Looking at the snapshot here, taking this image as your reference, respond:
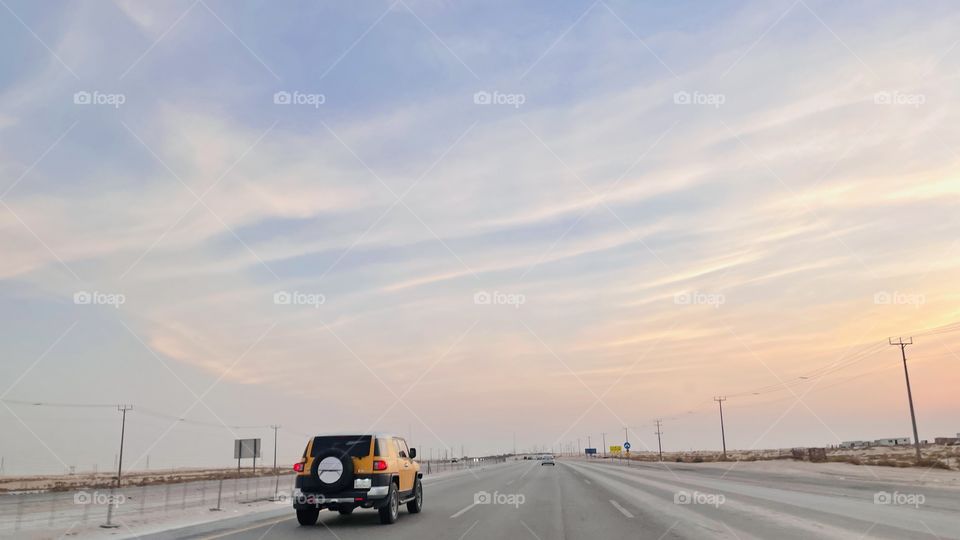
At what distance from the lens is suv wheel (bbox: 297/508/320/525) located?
1497 centimetres

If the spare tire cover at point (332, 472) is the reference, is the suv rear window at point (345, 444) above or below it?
above

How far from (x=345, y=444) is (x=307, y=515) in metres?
1.80

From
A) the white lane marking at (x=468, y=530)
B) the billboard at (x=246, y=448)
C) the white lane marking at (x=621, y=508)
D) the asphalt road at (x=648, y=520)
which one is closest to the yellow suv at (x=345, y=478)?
the asphalt road at (x=648, y=520)

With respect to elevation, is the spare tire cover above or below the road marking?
above

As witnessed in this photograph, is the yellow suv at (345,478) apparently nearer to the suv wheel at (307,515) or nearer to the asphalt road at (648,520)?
the suv wheel at (307,515)

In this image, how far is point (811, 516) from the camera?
48.1 feet

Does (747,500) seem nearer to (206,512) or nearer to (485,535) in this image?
(485,535)

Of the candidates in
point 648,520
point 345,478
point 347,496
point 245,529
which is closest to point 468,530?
point 347,496

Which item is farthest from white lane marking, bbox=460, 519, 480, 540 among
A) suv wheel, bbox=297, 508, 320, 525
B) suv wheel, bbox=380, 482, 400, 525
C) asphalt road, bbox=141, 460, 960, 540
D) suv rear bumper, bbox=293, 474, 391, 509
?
suv wheel, bbox=297, 508, 320, 525

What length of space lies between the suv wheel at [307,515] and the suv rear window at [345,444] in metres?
1.24

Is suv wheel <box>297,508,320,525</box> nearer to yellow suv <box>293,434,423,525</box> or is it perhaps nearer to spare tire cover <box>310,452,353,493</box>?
yellow suv <box>293,434,423,525</box>

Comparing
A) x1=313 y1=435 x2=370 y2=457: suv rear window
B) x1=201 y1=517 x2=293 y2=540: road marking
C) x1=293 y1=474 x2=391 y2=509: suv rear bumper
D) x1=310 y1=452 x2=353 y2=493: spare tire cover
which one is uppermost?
x1=313 y1=435 x2=370 y2=457: suv rear window

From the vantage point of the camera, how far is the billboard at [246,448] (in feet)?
79.7

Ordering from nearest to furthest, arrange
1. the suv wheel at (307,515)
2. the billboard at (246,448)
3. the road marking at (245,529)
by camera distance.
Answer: the road marking at (245,529) → the suv wheel at (307,515) → the billboard at (246,448)
